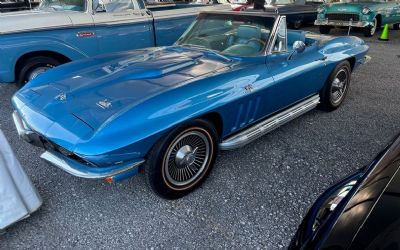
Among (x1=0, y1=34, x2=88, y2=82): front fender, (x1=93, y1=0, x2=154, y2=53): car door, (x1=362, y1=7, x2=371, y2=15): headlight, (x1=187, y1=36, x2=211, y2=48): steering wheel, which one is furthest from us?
(x1=362, y1=7, x2=371, y2=15): headlight

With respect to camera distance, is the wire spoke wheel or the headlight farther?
the headlight

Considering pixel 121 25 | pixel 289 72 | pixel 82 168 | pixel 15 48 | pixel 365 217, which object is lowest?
pixel 82 168

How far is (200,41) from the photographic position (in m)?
3.74

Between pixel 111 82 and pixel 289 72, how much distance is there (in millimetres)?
1837

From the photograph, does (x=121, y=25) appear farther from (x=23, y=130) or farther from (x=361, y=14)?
(x=361, y=14)

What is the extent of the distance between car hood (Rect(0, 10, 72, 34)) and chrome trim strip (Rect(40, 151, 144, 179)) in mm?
3129

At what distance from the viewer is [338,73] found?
169 inches

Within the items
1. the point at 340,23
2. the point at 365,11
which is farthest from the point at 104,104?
the point at 365,11

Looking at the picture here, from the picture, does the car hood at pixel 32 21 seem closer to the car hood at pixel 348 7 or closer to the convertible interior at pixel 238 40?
the convertible interior at pixel 238 40

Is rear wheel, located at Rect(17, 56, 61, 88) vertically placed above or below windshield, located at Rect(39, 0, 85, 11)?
below

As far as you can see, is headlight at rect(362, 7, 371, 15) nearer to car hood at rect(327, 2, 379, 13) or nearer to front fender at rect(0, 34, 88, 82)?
car hood at rect(327, 2, 379, 13)

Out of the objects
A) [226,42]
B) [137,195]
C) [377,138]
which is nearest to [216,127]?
[137,195]

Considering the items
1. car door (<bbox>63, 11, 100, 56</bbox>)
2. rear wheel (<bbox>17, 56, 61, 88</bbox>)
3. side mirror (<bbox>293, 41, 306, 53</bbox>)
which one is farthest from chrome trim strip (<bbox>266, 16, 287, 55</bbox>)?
rear wheel (<bbox>17, 56, 61, 88</bbox>)

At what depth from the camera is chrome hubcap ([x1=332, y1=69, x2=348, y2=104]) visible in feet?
14.2
